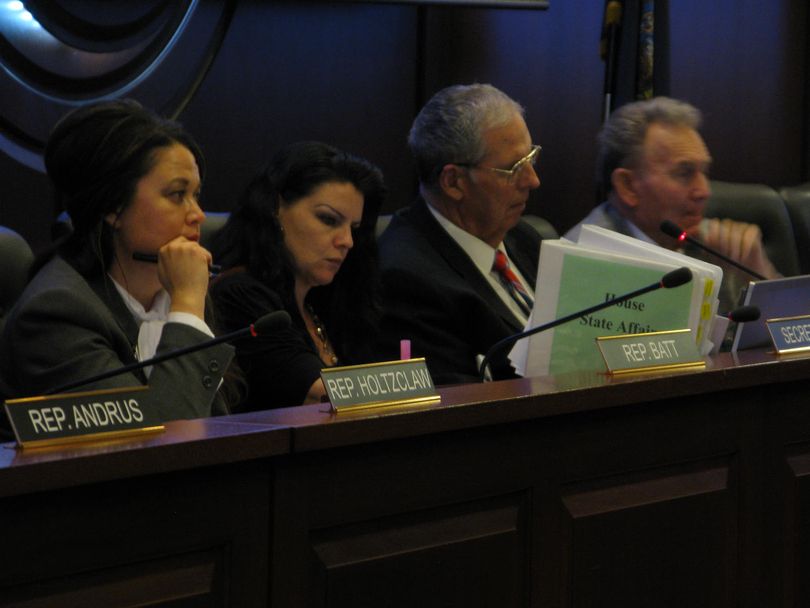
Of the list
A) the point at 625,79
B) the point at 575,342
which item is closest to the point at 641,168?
the point at 625,79

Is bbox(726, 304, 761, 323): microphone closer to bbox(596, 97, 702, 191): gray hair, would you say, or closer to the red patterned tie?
the red patterned tie

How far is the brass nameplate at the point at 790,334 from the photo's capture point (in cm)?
190

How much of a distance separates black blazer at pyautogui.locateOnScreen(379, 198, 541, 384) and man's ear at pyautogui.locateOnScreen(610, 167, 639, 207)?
622 millimetres

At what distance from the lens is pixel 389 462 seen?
53.4 inches

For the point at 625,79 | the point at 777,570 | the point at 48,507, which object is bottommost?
the point at 777,570

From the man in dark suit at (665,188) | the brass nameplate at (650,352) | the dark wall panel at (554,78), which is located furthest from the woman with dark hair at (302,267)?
the dark wall panel at (554,78)

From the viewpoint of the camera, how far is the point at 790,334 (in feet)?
6.36

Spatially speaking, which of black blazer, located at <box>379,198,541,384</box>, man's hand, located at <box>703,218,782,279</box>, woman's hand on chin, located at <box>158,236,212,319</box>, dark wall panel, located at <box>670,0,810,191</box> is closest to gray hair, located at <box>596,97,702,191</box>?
man's hand, located at <box>703,218,782,279</box>

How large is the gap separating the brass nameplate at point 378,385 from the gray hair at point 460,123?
132cm

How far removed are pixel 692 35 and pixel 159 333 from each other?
274 cm

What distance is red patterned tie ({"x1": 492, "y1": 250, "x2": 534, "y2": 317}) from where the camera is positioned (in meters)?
2.61

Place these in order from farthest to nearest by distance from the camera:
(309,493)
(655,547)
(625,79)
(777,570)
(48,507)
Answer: (625,79), (777,570), (655,547), (309,493), (48,507)

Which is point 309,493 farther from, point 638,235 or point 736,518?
point 638,235

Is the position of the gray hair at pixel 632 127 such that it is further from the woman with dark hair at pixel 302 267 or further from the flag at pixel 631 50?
the woman with dark hair at pixel 302 267
